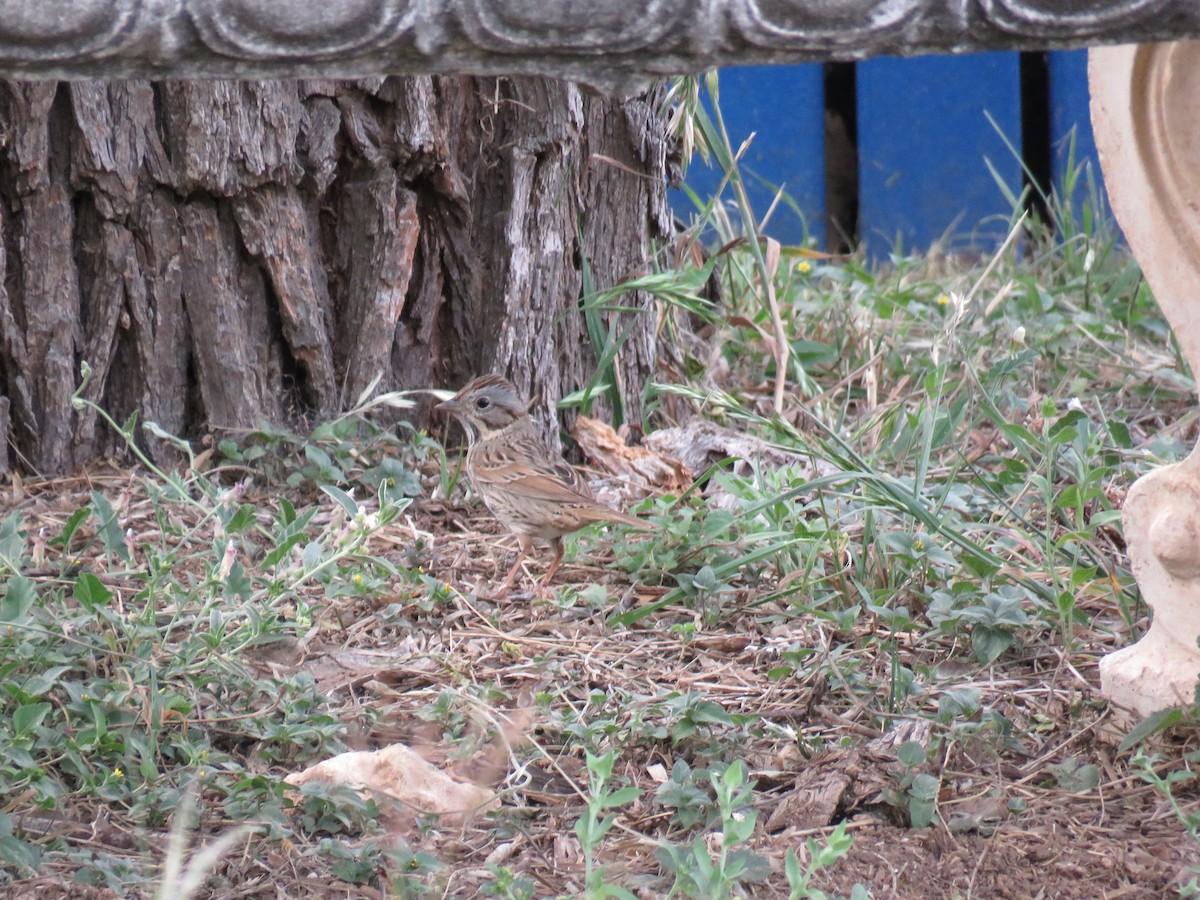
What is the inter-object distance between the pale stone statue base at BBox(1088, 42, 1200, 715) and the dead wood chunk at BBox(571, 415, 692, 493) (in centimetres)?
204

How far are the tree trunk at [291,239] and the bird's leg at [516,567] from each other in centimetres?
87

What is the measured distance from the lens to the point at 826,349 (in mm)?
6203

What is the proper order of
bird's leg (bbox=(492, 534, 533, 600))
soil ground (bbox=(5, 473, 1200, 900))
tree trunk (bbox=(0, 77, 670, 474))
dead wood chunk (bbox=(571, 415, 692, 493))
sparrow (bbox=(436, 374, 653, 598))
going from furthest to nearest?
dead wood chunk (bbox=(571, 415, 692, 493)) → tree trunk (bbox=(0, 77, 670, 474)) → sparrow (bbox=(436, 374, 653, 598)) → bird's leg (bbox=(492, 534, 533, 600)) → soil ground (bbox=(5, 473, 1200, 900))

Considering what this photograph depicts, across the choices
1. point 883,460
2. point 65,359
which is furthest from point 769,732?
point 65,359

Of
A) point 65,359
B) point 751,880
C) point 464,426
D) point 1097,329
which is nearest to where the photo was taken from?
point 751,880

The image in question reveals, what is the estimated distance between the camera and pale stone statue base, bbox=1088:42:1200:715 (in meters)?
2.89

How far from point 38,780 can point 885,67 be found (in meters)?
6.91

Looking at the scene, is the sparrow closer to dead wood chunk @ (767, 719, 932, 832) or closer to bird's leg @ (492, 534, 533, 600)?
bird's leg @ (492, 534, 533, 600)

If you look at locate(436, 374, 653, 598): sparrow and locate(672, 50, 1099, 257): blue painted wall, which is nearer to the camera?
locate(436, 374, 653, 598): sparrow

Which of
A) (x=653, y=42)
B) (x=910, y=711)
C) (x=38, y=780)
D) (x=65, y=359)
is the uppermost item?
(x=653, y=42)

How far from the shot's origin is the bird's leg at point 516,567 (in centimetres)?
439

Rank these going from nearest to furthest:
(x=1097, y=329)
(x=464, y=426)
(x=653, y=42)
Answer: (x=653, y=42), (x=464, y=426), (x=1097, y=329)

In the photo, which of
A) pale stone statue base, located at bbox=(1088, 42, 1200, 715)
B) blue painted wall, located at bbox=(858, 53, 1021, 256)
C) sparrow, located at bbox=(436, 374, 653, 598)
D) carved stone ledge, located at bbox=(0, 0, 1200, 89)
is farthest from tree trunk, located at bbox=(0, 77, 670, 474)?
blue painted wall, located at bbox=(858, 53, 1021, 256)

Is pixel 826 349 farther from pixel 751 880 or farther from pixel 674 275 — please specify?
pixel 751 880
